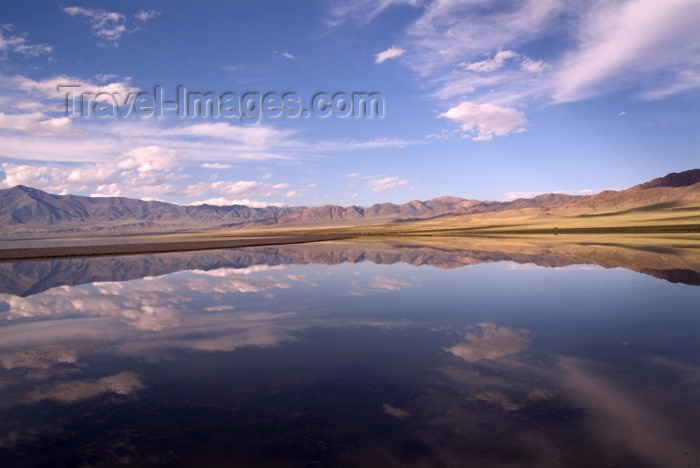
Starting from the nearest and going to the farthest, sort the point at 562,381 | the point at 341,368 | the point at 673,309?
the point at 562,381 < the point at 341,368 < the point at 673,309

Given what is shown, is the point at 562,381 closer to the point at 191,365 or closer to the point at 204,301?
the point at 191,365

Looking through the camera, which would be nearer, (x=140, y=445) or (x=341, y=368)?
(x=140, y=445)

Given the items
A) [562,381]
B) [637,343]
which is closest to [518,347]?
[562,381]

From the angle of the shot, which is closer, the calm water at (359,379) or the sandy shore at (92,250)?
the calm water at (359,379)

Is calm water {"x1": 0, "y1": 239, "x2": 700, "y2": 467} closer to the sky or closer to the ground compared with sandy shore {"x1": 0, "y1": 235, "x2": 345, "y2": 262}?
closer to the sky

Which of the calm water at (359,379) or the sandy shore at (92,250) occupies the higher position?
the calm water at (359,379)

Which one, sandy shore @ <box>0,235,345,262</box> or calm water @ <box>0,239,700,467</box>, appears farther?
sandy shore @ <box>0,235,345,262</box>

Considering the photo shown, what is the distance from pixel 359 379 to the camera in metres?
8.38

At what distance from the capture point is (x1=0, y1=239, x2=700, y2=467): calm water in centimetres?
587

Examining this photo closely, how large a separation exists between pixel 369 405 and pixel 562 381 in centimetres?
396

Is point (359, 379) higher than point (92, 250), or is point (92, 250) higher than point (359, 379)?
point (359, 379)

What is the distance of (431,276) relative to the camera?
76.3 feet

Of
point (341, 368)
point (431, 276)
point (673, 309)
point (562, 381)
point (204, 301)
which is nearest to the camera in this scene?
point (562, 381)

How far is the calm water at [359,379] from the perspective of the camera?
5871 mm
